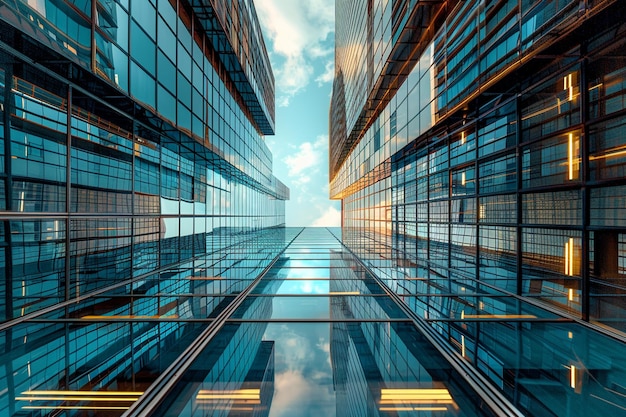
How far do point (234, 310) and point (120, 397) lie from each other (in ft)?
8.91

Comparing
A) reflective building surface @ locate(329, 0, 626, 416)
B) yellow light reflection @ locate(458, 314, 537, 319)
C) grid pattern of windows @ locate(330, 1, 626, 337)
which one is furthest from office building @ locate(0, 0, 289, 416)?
grid pattern of windows @ locate(330, 1, 626, 337)

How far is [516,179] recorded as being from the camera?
8797 mm

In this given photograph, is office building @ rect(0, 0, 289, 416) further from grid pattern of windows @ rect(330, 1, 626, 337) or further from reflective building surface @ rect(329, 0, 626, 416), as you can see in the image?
grid pattern of windows @ rect(330, 1, 626, 337)

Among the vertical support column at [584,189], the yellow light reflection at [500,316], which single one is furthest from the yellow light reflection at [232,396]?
the vertical support column at [584,189]

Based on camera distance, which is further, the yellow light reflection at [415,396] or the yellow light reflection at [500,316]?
the yellow light reflection at [500,316]

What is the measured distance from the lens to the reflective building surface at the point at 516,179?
4.64m

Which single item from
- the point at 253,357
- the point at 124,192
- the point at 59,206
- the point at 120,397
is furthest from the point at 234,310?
the point at 124,192

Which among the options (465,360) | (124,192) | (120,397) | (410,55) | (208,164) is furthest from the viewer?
(208,164)

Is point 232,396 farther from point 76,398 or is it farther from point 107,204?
point 107,204

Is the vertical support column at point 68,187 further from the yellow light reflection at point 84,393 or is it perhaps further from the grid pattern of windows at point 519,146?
the grid pattern of windows at point 519,146

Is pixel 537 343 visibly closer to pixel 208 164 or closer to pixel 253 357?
pixel 253 357

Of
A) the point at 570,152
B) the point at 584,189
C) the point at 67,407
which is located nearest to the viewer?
the point at 67,407

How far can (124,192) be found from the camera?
1082cm

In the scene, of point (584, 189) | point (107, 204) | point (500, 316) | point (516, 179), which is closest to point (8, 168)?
point (107, 204)
